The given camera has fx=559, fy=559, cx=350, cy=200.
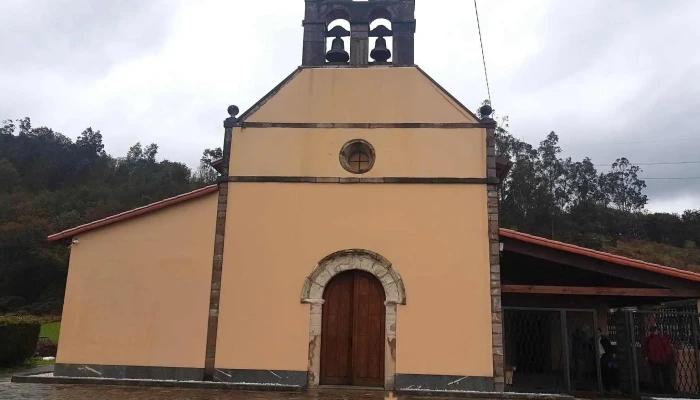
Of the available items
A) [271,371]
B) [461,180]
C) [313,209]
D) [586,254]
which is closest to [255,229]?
[313,209]

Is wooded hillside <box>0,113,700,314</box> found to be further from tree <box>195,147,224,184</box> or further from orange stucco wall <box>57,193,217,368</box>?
orange stucco wall <box>57,193,217,368</box>

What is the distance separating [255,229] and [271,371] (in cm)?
255

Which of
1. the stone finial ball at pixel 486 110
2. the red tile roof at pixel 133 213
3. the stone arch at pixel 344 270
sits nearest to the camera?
the stone arch at pixel 344 270

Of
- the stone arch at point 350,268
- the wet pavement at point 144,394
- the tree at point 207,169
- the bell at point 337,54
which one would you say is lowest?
the wet pavement at point 144,394

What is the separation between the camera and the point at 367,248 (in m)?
10.1

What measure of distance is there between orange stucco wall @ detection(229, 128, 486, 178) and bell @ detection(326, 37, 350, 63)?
5.20 feet

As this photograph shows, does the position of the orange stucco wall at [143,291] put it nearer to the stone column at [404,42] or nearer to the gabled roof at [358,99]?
the gabled roof at [358,99]

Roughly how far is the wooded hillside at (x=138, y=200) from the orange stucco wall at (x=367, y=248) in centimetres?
3026

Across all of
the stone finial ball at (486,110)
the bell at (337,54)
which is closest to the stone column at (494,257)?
the stone finial ball at (486,110)

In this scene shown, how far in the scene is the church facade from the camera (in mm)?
9750

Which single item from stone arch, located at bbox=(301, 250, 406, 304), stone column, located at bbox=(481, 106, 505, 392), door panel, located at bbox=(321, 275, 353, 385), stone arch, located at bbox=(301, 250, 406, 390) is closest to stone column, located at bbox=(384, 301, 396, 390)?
stone arch, located at bbox=(301, 250, 406, 390)

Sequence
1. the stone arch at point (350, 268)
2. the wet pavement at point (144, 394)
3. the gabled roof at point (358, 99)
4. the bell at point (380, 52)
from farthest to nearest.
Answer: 1. the bell at point (380, 52)
2. the gabled roof at point (358, 99)
3. the stone arch at point (350, 268)
4. the wet pavement at point (144, 394)

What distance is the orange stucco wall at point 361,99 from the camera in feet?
35.1

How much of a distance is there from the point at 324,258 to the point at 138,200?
40.2 m
